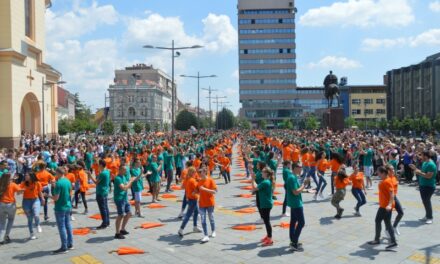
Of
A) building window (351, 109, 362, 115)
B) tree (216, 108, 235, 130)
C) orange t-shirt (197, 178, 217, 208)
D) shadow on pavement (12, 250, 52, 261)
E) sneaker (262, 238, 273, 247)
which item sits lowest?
shadow on pavement (12, 250, 52, 261)

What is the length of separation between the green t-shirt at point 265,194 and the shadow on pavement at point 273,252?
855mm

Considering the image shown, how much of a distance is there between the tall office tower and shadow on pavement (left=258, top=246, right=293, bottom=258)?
117m

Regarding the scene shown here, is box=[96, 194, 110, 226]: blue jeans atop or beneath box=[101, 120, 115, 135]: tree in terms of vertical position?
beneath

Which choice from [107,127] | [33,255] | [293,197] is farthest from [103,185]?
[107,127]

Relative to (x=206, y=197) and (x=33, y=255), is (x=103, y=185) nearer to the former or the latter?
(x=33, y=255)

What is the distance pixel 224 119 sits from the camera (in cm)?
10300

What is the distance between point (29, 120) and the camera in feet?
134

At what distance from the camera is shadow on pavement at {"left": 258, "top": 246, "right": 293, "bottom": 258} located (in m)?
8.56

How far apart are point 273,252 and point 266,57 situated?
390 feet

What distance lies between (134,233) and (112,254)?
1722mm

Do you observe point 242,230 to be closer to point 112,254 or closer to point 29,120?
point 112,254

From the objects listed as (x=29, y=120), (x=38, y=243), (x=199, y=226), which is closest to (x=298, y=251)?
(x=199, y=226)

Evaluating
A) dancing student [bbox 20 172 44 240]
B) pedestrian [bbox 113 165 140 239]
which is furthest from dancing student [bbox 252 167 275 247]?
dancing student [bbox 20 172 44 240]

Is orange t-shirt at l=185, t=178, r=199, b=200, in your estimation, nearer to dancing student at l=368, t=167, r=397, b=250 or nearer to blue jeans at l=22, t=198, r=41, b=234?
blue jeans at l=22, t=198, r=41, b=234
